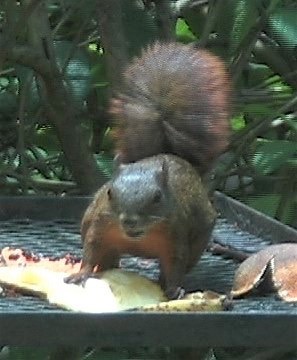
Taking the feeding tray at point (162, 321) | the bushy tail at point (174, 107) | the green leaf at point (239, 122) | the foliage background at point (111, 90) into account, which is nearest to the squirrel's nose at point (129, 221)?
the feeding tray at point (162, 321)

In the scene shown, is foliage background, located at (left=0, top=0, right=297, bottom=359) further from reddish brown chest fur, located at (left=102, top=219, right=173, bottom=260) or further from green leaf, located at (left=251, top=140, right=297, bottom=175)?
reddish brown chest fur, located at (left=102, top=219, right=173, bottom=260)

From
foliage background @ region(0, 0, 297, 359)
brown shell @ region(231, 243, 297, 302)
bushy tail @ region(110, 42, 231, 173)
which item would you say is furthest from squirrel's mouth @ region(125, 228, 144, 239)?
foliage background @ region(0, 0, 297, 359)

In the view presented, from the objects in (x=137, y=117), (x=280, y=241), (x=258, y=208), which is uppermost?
(x=137, y=117)

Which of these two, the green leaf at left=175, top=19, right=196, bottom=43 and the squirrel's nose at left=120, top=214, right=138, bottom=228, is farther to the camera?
the green leaf at left=175, top=19, right=196, bottom=43

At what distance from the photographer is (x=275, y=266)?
1.30 meters

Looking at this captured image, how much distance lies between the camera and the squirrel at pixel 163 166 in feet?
4.47

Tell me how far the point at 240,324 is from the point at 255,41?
1.07 meters

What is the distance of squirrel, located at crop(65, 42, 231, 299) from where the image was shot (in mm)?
1362

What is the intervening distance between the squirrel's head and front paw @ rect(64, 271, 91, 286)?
7cm

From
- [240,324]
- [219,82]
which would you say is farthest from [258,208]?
[240,324]

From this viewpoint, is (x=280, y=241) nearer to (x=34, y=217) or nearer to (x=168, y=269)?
(x=168, y=269)

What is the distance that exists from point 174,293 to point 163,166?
0.20 metres

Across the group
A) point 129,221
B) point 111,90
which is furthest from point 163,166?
point 111,90

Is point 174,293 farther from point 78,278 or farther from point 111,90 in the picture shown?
point 111,90
